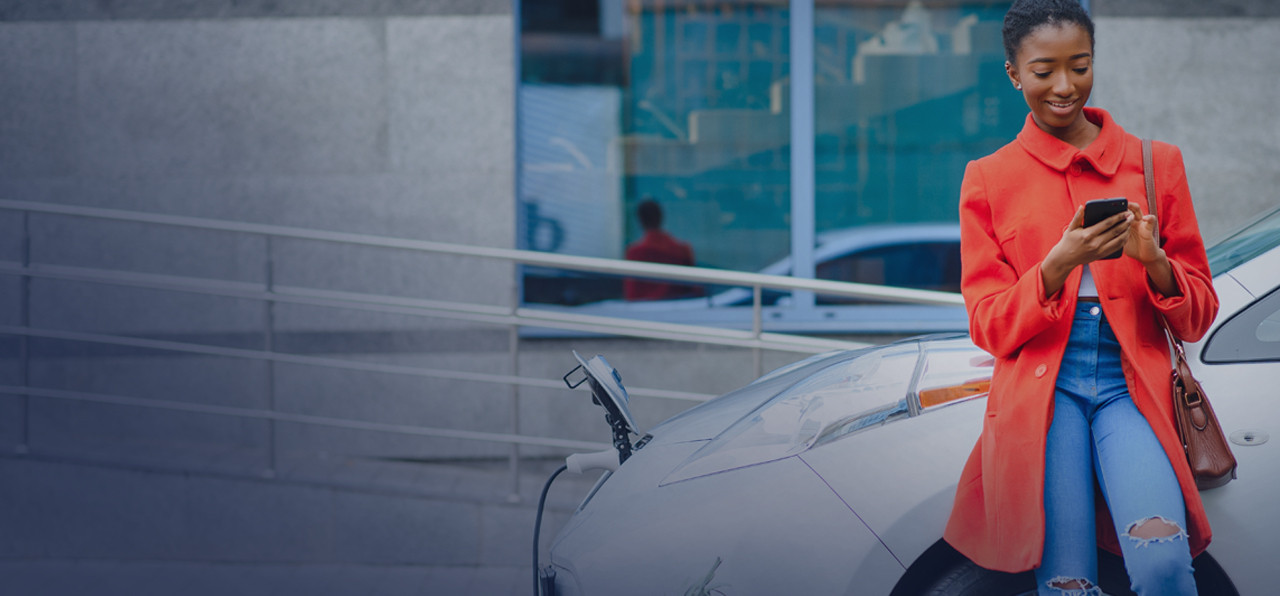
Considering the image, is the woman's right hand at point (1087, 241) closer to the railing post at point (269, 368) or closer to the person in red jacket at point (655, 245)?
the railing post at point (269, 368)

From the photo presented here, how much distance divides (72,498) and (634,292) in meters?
2.99

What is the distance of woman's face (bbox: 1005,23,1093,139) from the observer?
6.06 ft

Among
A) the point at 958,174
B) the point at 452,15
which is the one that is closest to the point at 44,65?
the point at 452,15

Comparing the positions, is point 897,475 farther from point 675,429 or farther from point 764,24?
point 764,24

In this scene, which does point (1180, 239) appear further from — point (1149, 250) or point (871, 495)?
point (871, 495)

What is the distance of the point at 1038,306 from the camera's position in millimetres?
1777

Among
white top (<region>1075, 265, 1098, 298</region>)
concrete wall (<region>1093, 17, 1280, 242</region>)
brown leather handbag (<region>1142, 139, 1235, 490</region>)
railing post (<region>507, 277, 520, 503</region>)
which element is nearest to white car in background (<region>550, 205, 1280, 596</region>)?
brown leather handbag (<region>1142, 139, 1235, 490</region>)

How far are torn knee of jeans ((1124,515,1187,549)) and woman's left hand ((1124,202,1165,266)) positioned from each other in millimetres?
446

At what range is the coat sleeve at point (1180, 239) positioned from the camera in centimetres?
184

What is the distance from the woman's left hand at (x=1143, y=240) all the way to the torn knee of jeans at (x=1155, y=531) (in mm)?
446

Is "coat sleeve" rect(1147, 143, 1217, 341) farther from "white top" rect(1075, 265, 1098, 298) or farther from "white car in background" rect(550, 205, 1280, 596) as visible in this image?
"white car in background" rect(550, 205, 1280, 596)

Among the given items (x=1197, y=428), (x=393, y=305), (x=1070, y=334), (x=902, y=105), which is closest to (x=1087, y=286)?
(x=1070, y=334)

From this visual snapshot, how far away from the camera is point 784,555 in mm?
2074

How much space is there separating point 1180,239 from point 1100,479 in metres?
0.46
